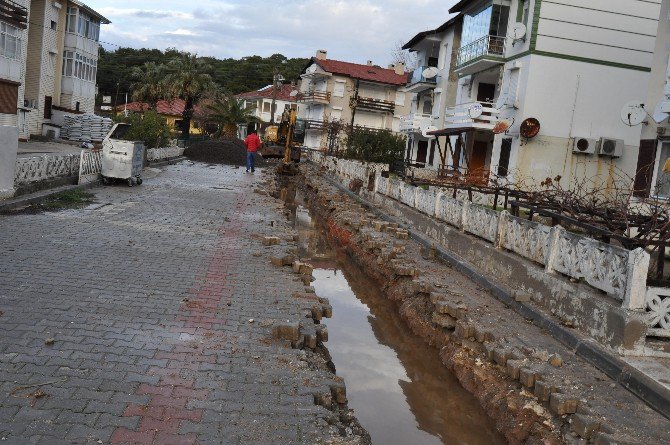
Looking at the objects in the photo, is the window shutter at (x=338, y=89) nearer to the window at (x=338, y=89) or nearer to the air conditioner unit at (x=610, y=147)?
the window at (x=338, y=89)

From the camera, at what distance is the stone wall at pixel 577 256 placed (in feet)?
22.7

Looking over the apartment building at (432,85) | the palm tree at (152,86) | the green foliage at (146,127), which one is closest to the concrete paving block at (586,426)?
the green foliage at (146,127)

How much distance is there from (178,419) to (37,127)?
41.0 m

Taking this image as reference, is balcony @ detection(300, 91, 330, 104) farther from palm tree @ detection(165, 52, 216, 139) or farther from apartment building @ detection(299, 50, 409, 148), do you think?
palm tree @ detection(165, 52, 216, 139)

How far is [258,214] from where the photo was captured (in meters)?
17.2

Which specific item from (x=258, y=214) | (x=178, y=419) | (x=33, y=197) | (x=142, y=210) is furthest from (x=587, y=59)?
(x=178, y=419)

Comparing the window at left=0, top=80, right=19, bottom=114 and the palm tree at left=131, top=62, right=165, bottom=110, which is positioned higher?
the palm tree at left=131, top=62, right=165, bottom=110

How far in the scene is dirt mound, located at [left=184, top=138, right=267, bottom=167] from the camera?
1720 inches

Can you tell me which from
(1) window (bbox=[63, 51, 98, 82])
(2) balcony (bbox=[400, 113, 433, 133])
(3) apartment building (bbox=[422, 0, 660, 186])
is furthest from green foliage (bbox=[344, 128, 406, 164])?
(1) window (bbox=[63, 51, 98, 82])

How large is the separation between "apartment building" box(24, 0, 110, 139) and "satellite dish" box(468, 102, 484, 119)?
26.0 meters

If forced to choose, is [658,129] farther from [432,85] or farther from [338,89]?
[338,89]

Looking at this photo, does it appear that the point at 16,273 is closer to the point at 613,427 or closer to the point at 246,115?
the point at 613,427

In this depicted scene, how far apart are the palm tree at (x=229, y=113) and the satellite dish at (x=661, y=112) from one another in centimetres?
4673

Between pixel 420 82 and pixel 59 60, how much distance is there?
24.5 metres
